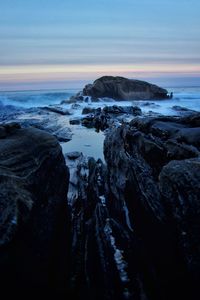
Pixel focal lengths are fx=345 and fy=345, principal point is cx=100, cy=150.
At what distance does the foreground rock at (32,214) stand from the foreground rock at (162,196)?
1.54 meters

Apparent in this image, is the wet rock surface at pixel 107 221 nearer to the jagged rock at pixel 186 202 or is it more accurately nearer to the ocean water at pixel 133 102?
the jagged rock at pixel 186 202

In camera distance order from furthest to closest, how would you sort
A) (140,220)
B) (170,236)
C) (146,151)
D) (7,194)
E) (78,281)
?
(146,151) < (140,220) < (170,236) < (78,281) < (7,194)

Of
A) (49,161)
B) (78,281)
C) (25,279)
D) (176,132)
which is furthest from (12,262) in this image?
(176,132)

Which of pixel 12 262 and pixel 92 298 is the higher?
pixel 12 262

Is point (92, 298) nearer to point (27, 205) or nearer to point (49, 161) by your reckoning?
point (27, 205)

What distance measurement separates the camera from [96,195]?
9.64 meters

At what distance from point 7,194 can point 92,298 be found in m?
2.13

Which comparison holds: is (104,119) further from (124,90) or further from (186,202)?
(124,90)

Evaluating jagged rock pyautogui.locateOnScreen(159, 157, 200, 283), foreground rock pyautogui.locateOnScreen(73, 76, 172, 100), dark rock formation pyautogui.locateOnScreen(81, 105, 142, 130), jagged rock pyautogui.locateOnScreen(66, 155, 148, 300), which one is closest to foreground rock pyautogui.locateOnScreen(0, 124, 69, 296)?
jagged rock pyautogui.locateOnScreen(66, 155, 148, 300)

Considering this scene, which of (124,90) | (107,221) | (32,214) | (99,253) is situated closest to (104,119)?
(107,221)

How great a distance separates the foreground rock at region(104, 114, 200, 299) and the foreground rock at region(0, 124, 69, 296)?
5.04 feet

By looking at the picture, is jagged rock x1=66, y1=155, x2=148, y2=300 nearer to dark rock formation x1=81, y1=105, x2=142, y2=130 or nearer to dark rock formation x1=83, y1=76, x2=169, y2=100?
dark rock formation x1=81, y1=105, x2=142, y2=130

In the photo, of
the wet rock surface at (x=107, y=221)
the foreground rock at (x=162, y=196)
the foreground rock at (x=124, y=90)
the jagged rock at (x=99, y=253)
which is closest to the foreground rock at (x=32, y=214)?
the wet rock surface at (x=107, y=221)

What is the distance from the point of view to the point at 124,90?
5666 cm
